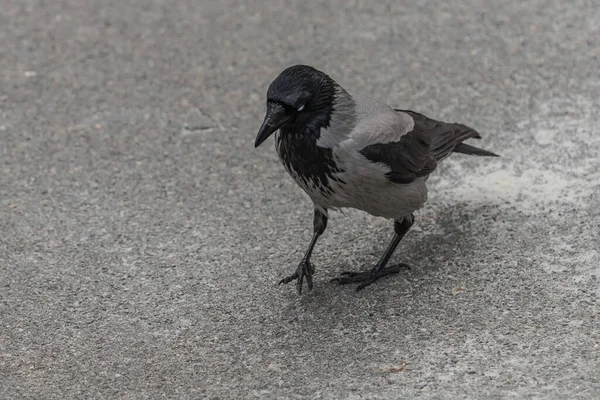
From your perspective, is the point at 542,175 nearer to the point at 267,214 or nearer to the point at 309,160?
the point at 267,214

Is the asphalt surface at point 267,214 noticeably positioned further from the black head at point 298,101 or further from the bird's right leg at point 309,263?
the black head at point 298,101

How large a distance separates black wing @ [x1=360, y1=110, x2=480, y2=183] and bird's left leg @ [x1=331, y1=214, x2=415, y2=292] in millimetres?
275

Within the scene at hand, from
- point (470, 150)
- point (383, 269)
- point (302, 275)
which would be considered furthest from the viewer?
point (470, 150)

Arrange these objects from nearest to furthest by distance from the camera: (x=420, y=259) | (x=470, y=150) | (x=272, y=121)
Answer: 1. (x=272, y=121)
2. (x=420, y=259)
3. (x=470, y=150)

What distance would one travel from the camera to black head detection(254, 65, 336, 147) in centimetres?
425

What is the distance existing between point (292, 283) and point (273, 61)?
257 centimetres

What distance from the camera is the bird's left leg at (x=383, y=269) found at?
4.67 m

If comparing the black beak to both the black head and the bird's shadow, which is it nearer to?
the black head

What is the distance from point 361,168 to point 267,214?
41.1 inches

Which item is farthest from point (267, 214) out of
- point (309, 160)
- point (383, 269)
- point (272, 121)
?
point (272, 121)

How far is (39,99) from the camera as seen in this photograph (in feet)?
21.4

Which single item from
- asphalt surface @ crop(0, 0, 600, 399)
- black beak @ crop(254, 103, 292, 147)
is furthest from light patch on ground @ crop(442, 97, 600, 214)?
black beak @ crop(254, 103, 292, 147)

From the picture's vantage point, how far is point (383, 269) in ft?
15.5

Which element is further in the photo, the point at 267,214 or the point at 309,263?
the point at 267,214
